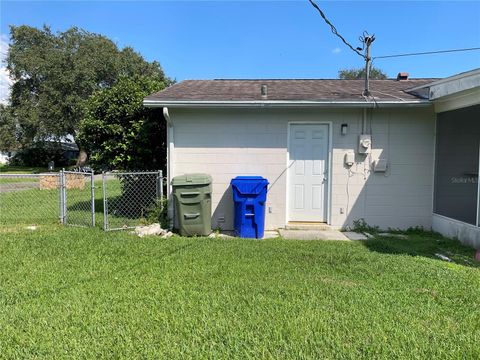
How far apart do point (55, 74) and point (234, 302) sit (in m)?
29.0

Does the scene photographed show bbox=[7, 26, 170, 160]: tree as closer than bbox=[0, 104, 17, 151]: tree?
Yes

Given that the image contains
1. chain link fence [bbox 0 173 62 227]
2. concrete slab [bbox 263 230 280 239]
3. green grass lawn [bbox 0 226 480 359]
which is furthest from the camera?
chain link fence [bbox 0 173 62 227]

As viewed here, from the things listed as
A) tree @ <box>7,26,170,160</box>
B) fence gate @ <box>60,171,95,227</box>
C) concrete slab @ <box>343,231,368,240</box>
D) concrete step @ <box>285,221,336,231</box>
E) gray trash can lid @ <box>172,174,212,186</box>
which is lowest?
concrete slab @ <box>343,231,368,240</box>

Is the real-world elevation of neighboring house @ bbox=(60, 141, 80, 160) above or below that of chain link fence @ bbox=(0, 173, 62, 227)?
above

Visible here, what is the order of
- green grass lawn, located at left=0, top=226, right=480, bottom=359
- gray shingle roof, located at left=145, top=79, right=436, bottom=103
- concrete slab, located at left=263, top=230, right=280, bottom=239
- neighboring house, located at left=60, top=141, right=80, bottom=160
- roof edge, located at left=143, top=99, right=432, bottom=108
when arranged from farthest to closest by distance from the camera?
neighboring house, located at left=60, top=141, right=80, bottom=160 → gray shingle roof, located at left=145, top=79, right=436, bottom=103 → roof edge, located at left=143, top=99, right=432, bottom=108 → concrete slab, located at left=263, top=230, right=280, bottom=239 → green grass lawn, located at left=0, top=226, right=480, bottom=359

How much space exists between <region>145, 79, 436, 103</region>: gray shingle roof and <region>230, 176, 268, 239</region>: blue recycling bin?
1.79 meters

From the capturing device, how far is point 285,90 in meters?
8.08

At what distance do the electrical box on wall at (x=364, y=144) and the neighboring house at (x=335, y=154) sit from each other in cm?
2

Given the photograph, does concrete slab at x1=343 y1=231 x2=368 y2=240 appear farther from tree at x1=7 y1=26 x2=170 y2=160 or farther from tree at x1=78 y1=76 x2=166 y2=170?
tree at x1=7 y1=26 x2=170 y2=160

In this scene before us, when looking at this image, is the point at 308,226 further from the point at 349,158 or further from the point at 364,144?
the point at 364,144

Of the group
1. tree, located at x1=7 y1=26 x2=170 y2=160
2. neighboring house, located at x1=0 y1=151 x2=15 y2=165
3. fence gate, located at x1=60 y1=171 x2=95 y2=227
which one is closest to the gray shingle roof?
fence gate, located at x1=60 y1=171 x2=95 y2=227

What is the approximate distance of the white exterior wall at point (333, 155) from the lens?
736 cm

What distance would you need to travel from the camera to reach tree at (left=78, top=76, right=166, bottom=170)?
26.4 feet

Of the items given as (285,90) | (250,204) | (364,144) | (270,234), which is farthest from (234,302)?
(285,90)
